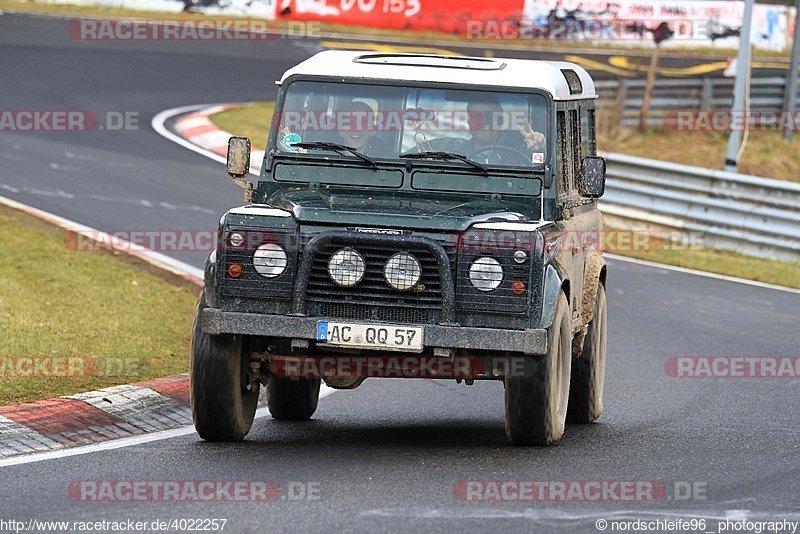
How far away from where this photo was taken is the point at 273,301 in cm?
850

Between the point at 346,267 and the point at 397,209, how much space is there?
22.3 inches

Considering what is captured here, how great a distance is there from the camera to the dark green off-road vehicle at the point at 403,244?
8.38m

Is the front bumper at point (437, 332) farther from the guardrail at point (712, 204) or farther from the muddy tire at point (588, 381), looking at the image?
the guardrail at point (712, 204)

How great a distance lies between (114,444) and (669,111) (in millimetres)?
23389

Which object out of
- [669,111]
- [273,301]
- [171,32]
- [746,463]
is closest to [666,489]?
[746,463]

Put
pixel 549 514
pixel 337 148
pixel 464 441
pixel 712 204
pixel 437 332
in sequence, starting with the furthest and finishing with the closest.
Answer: pixel 712 204, pixel 337 148, pixel 464 441, pixel 437 332, pixel 549 514

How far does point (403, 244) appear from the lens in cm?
834

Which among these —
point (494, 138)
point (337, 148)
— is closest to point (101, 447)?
point (337, 148)

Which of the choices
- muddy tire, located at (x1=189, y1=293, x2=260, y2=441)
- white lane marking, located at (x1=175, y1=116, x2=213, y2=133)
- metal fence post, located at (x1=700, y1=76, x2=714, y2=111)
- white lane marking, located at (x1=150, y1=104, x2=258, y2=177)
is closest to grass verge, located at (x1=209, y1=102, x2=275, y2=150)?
white lane marking, located at (x1=175, y1=116, x2=213, y2=133)

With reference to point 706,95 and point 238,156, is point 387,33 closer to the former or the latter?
point 706,95

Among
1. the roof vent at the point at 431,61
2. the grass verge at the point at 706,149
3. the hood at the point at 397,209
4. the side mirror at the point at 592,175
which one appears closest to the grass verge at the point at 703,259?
the grass verge at the point at 706,149

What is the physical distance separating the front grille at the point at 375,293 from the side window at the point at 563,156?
1.51m

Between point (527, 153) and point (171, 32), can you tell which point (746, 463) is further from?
point (171, 32)

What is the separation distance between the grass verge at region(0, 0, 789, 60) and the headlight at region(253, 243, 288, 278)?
27.3 meters
